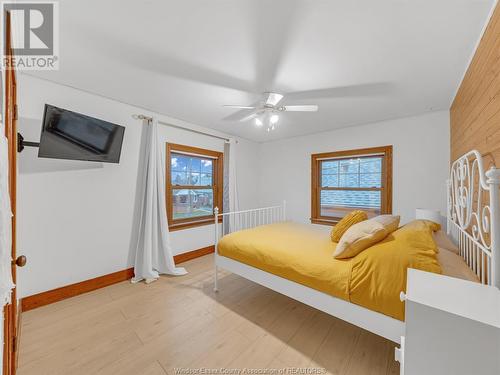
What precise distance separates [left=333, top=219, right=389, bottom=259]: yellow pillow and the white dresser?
2.16 feet

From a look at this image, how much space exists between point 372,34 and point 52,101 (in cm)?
302

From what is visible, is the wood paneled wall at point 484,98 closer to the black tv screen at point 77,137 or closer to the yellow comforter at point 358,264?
the yellow comforter at point 358,264

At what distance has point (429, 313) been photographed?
75cm

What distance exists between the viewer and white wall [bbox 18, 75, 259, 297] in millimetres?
2033

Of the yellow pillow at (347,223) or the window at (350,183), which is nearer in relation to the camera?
the yellow pillow at (347,223)

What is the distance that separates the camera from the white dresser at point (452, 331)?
670 millimetres

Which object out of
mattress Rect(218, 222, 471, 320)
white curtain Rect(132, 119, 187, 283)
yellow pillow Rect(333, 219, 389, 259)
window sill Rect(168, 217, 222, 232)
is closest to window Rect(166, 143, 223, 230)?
window sill Rect(168, 217, 222, 232)

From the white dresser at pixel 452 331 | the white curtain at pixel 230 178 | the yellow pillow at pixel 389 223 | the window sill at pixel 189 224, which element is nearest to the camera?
the white dresser at pixel 452 331

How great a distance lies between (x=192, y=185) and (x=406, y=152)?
345cm

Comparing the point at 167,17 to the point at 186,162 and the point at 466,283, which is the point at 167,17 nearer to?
the point at 466,283

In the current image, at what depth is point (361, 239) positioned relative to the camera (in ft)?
4.94

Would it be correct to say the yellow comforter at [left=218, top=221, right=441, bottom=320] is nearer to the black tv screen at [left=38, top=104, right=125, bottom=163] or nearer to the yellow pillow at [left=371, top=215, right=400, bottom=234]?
the yellow pillow at [left=371, top=215, right=400, bottom=234]

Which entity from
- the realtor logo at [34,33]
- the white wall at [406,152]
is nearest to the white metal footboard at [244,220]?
the white wall at [406,152]

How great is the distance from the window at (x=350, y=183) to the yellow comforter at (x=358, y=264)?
1.87m
